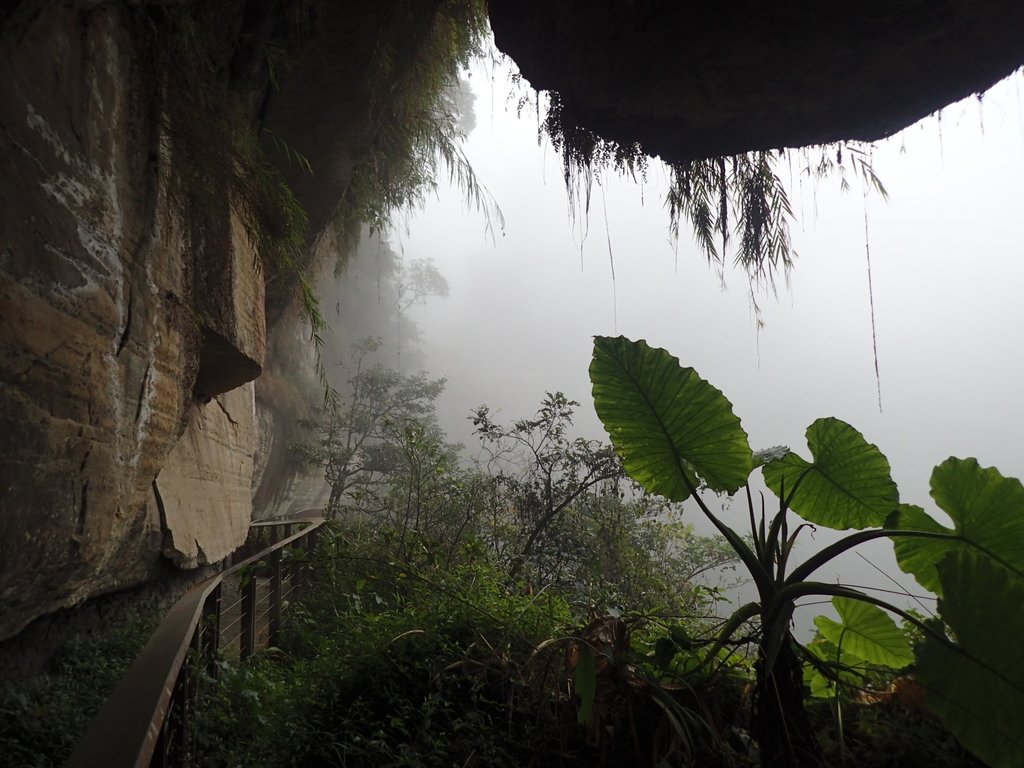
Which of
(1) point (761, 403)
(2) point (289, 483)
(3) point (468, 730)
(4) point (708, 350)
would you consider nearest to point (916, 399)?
(1) point (761, 403)

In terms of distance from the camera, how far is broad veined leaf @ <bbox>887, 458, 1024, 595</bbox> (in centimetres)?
125

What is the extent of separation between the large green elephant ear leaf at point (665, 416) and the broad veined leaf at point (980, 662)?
0.52m

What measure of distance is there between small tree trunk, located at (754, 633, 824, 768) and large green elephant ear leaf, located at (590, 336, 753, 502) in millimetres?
446

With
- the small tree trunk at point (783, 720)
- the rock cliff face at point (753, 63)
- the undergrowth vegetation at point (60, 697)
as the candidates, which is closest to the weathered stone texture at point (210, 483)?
the undergrowth vegetation at point (60, 697)

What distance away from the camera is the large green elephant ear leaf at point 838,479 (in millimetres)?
1480

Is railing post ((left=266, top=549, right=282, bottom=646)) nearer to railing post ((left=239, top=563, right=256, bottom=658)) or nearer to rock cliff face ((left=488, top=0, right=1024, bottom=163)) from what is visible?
railing post ((left=239, top=563, right=256, bottom=658))

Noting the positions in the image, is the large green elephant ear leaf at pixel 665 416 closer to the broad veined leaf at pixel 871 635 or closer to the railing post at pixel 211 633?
the broad veined leaf at pixel 871 635

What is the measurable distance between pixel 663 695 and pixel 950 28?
10.1 feet

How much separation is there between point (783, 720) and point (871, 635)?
656 mm

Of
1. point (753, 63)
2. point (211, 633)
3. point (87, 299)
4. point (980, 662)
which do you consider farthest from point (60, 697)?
point (753, 63)

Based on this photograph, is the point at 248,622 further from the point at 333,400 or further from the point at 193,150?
the point at 193,150

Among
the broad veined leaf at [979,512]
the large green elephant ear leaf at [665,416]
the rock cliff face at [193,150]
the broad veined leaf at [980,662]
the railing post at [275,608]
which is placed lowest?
the railing post at [275,608]

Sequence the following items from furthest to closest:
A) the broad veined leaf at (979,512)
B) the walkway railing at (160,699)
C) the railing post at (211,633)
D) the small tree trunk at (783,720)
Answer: the railing post at (211,633) < the broad veined leaf at (979,512) < the small tree trunk at (783,720) < the walkway railing at (160,699)

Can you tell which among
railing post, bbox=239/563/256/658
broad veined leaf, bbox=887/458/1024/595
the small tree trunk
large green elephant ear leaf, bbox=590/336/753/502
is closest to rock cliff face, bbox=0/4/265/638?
railing post, bbox=239/563/256/658
